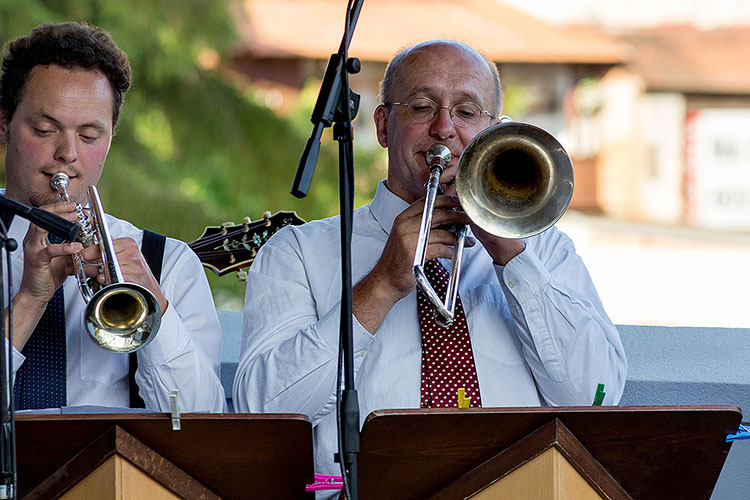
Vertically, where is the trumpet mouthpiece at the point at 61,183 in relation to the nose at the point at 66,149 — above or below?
below

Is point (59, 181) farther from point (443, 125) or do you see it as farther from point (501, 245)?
point (501, 245)

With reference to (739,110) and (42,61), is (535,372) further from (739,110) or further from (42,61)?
(739,110)

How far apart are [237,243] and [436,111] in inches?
27.7

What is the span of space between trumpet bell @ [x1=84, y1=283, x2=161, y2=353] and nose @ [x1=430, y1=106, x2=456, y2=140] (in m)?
0.83

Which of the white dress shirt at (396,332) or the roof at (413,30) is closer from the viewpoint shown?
the white dress shirt at (396,332)

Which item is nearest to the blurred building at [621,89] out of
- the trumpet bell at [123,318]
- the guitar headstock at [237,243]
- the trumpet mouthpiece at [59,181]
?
the guitar headstock at [237,243]

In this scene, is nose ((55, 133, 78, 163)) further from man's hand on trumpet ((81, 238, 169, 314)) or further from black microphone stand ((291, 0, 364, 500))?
black microphone stand ((291, 0, 364, 500))

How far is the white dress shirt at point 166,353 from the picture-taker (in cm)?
268

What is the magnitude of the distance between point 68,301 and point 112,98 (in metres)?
0.55

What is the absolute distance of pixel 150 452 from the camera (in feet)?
6.72

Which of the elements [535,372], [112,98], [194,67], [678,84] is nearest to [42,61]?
[112,98]

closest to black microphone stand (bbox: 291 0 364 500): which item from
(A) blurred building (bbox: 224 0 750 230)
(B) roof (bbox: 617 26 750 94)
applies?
(A) blurred building (bbox: 224 0 750 230)

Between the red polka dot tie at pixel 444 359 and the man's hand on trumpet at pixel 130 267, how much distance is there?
25.4 inches

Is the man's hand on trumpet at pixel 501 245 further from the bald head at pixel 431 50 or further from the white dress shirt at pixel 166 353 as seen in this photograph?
the white dress shirt at pixel 166 353
